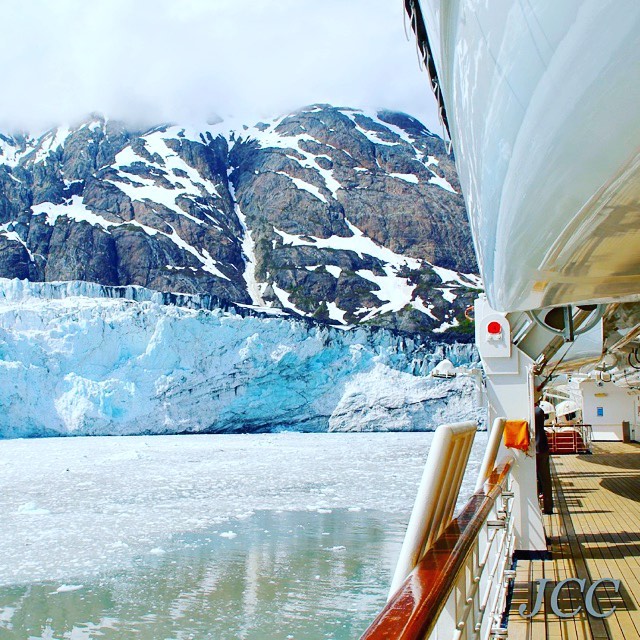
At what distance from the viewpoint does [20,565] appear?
586cm

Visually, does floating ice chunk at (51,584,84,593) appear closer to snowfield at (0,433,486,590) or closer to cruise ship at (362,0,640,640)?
snowfield at (0,433,486,590)

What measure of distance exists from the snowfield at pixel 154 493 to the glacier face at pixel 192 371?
472 centimetres

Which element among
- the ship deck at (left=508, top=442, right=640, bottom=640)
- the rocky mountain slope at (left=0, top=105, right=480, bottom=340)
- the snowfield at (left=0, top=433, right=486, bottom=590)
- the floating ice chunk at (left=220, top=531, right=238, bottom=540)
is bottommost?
the floating ice chunk at (left=220, top=531, right=238, bottom=540)

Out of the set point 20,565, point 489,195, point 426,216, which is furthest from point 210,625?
point 426,216

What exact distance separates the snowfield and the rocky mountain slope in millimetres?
21941

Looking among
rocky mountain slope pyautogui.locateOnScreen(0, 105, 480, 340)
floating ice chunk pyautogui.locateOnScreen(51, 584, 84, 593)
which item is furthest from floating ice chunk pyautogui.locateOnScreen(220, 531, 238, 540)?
rocky mountain slope pyautogui.locateOnScreen(0, 105, 480, 340)

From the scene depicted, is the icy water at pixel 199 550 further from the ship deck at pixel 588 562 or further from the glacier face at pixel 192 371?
the glacier face at pixel 192 371

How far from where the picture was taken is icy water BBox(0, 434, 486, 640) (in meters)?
4.53

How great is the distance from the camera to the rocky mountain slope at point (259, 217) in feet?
149

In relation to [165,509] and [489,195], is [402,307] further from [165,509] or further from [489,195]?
[489,195]

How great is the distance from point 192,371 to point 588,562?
71.7 ft

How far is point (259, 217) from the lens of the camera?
183 ft

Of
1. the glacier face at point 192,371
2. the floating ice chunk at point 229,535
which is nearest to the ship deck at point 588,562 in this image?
the floating ice chunk at point 229,535

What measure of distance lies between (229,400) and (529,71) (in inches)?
1012
